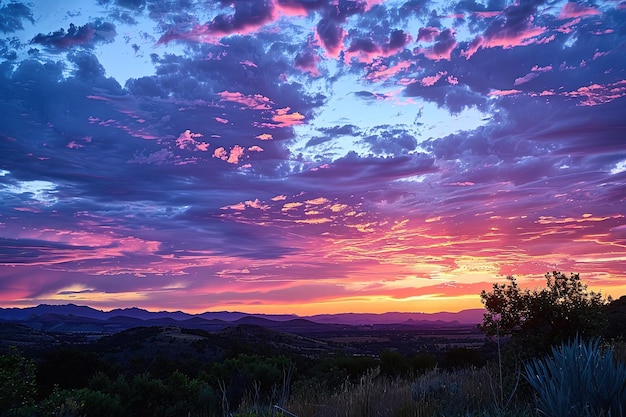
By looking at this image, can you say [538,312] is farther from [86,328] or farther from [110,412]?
[86,328]

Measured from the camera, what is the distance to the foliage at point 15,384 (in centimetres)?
1425

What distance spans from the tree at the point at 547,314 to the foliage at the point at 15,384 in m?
12.3

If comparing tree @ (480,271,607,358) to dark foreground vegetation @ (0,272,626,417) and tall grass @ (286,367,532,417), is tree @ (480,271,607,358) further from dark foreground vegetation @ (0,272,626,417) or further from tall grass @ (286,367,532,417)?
tall grass @ (286,367,532,417)

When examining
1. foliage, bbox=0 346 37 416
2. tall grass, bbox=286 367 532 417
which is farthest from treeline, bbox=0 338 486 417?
tall grass, bbox=286 367 532 417

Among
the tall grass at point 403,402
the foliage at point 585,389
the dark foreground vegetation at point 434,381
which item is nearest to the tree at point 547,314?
the dark foreground vegetation at point 434,381

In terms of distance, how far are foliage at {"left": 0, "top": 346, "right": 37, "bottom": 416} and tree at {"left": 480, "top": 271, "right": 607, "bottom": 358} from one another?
12324 mm

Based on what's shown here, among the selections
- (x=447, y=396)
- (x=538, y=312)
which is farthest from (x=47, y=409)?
(x=538, y=312)

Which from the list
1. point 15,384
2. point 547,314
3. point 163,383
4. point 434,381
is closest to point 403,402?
point 434,381

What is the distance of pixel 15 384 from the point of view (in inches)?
571

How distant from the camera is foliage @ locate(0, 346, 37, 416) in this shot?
46.8ft

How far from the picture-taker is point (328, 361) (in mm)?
31109

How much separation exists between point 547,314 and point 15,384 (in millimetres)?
13457

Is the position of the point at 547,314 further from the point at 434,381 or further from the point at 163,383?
the point at 163,383

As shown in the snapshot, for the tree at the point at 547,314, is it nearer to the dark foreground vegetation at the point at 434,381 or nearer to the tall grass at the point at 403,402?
the dark foreground vegetation at the point at 434,381
